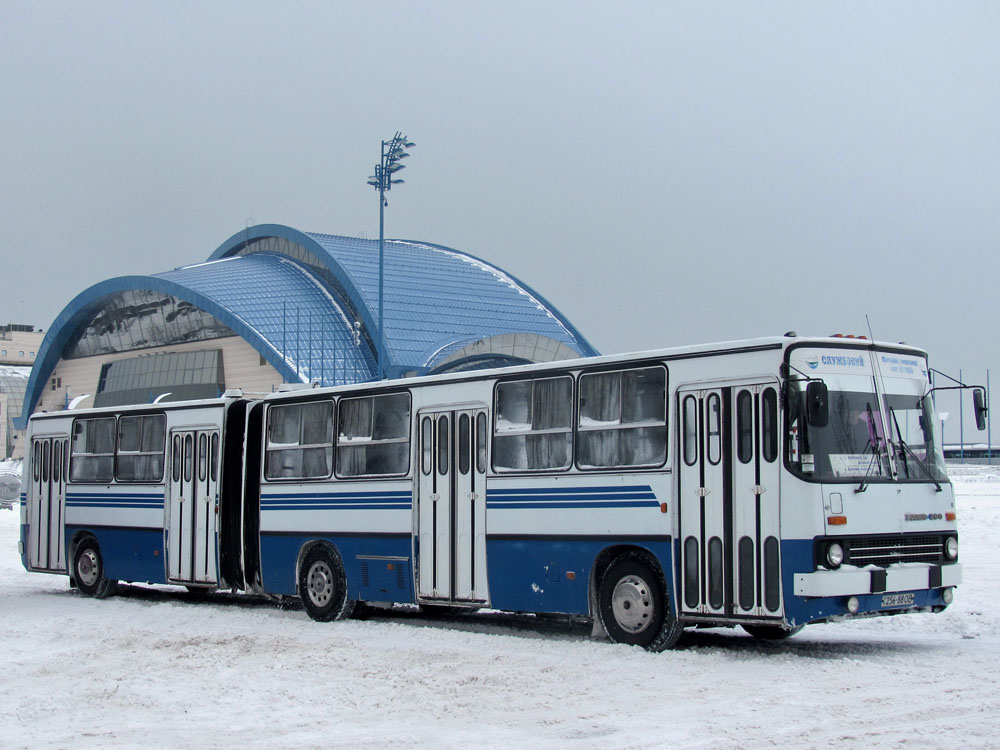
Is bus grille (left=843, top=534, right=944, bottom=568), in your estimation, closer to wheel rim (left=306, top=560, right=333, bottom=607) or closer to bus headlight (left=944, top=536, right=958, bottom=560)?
bus headlight (left=944, top=536, right=958, bottom=560)

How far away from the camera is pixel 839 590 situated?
1173cm

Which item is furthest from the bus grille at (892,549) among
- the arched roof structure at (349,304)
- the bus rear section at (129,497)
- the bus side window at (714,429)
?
the arched roof structure at (349,304)

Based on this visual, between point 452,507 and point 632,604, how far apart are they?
121 inches

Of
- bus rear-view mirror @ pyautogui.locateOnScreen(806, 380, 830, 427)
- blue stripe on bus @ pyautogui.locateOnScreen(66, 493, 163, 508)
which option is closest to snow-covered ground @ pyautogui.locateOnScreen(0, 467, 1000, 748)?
bus rear-view mirror @ pyautogui.locateOnScreen(806, 380, 830, 427)

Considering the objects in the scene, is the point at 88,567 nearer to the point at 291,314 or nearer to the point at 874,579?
the point at 874,579

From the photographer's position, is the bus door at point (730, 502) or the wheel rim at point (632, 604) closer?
the bus door at point (730, 502)

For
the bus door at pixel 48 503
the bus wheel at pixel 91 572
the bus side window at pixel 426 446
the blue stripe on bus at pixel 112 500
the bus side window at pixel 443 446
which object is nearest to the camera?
the bus side window at pixel 443 446

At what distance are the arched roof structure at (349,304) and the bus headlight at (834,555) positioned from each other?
176 ft

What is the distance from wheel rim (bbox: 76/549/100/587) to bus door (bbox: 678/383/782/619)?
12.0 m

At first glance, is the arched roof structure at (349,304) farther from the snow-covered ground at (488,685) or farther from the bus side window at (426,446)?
the snow-covered ground at (488,685)

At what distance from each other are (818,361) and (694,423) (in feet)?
4.40

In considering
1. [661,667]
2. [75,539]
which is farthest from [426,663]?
[75,539]

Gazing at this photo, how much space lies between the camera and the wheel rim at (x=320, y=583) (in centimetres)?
1706

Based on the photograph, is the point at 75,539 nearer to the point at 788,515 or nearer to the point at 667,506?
the point at 667,506
